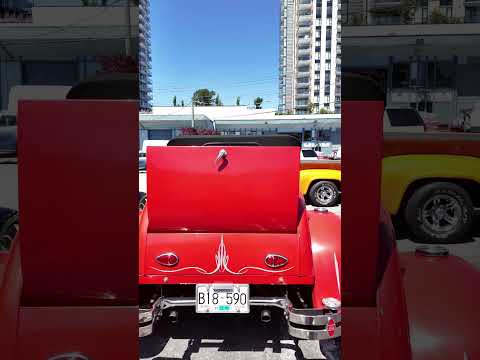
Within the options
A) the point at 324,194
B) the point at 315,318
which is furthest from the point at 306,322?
the point at 324,194

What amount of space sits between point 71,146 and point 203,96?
0.83 m

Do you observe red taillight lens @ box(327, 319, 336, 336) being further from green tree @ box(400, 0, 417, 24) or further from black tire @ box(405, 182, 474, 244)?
green tree @ box(400, 0, 417, 24)

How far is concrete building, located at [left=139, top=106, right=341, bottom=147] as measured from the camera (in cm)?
182

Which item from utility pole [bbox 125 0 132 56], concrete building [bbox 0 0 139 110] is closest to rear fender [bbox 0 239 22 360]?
concrete building [bbox 0 0 139 110]

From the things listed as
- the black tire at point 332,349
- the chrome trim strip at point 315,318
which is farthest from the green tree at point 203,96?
the black tire at point 332,349

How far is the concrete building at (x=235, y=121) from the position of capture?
5.97 ft

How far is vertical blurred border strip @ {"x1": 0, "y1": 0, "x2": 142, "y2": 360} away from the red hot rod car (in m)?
1.13

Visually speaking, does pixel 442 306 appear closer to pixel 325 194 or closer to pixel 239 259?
pixel 239 259

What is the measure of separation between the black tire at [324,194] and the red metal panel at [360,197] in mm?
5591

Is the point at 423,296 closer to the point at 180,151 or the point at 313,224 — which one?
the point at 313,224

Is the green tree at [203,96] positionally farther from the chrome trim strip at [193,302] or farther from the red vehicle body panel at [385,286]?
the chrome trim strip at [193,302]

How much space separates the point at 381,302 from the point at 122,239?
0.97 metres

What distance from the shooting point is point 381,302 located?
153 centimetres

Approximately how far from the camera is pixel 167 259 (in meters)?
2.75
